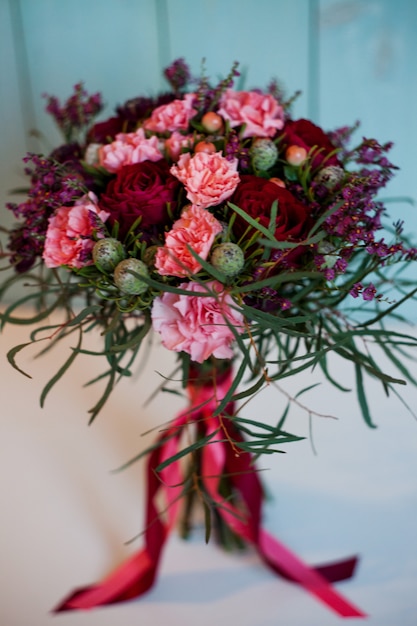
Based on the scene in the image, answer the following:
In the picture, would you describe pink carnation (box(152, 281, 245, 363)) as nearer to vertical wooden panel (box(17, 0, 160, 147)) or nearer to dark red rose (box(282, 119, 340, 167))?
dark red rose (box(282, 119, 340, 167))

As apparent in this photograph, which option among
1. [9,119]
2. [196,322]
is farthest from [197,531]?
[9,119]

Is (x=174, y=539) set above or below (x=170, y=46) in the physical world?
below

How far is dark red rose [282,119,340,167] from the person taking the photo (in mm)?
601

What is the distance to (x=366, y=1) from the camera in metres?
0.93

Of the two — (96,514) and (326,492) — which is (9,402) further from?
(326,492)

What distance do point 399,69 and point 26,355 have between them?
81cm

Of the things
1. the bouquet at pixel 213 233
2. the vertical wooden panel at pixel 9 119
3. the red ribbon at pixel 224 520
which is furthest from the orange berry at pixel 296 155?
the vertical wooden panel at pixel 9 119

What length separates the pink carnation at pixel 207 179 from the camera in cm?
52

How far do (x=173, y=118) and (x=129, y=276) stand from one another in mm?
223

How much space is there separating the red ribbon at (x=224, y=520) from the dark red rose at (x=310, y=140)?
0.31 metres

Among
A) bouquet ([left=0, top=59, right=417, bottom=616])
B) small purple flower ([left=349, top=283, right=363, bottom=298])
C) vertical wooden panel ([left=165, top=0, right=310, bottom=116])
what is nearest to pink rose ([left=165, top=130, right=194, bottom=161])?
bouquet ([left=0, top=59, right=417, bottom=616])

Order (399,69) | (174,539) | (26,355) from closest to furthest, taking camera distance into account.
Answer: (174,539)
(399,69)
(26,355)

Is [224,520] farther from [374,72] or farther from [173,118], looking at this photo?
[374,72]

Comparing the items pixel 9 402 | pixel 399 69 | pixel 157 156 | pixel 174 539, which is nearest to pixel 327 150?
pixel 157 156
